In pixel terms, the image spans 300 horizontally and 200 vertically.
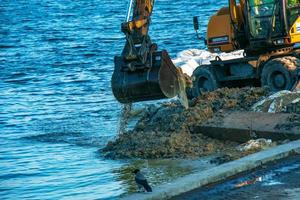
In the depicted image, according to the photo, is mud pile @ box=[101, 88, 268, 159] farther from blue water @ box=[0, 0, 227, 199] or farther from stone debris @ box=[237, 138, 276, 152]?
blue water @ box=[0, 0, 227, 199]

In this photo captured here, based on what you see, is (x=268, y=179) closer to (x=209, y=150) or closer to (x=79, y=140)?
(x=209, y=150)

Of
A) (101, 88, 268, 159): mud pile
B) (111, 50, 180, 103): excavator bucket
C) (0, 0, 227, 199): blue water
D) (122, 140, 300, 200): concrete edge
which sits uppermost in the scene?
(111, 50, 180, 103): excavator bucket

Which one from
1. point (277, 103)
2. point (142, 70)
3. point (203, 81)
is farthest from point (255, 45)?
point (142, 70)

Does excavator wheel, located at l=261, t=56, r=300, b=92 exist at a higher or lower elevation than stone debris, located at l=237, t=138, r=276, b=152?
higher

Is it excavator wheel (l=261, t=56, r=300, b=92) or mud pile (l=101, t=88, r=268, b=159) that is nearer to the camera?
mud pile (l=101, t=88, r=268, b=159)

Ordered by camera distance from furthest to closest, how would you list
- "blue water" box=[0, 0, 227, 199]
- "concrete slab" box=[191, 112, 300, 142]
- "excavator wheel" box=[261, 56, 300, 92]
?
"excavator wheel" box=[261, 56, 300, 92] → "blue water" box=[0, 0, 227, 199] → "concrete slab" box=[191, 112, 300, 142]

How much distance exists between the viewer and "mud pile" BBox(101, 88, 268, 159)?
13344 millimetres

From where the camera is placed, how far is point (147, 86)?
12.3 meters

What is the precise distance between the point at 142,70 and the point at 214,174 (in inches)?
134

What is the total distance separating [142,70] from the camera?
12.4 meters

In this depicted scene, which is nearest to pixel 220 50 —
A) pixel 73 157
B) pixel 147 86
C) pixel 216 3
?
pixel 73 157

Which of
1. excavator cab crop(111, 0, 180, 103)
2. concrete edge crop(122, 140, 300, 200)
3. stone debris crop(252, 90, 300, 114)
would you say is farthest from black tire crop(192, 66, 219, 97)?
concrete edge crop(122, 140, 300, 200)

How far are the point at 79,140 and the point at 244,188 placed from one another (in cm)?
823

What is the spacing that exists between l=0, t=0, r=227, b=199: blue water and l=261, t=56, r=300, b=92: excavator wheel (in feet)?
11.6
